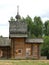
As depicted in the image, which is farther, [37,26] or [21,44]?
[37,26]


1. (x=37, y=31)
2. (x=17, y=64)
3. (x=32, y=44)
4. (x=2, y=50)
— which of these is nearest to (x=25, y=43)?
(x=32, y=44)

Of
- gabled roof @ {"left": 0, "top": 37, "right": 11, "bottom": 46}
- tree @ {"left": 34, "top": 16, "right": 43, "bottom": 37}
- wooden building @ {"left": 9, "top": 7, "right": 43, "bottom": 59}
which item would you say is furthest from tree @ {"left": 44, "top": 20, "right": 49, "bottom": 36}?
wooden building @ {"left": 9, "top": 7, "right": 43, "bottom": 59}

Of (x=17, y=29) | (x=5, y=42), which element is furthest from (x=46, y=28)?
(x=17, y=29)

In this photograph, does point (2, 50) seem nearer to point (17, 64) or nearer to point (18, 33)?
point (18, 33)

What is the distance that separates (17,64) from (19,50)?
20.7 metres

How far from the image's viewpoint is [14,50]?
48781 mm

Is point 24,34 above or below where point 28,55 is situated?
above

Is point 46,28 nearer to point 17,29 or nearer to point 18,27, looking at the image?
point 18,27

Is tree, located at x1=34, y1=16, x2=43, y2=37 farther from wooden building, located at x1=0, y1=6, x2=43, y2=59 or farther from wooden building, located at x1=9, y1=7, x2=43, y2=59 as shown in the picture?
wooden building, located at x1=9, y1=7, x2=43, y2=59

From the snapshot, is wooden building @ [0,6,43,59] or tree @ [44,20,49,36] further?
tree @ [44,20,49,36]

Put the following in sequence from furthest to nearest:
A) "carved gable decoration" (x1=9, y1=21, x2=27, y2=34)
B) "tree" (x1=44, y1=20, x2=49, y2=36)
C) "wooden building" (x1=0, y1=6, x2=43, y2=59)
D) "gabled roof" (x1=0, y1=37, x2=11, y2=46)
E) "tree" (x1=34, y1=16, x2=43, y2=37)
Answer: "tree" (x1=44, y1=20, x2=49, y2=36), "tree" (x1=34, y1=16, x2=43, y2=37), "gabled roof" (x1=0, y1=37, x2=11, y2=46), "carved gable decoration" (x1=9, y1=21, x2=27, y2=34), "wooden building" (x1=0, y1=6, x2=43, y2=59)

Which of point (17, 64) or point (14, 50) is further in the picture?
point (14, 50)

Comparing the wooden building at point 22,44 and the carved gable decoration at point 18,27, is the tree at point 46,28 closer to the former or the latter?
the carved gable decoration at point 18,27

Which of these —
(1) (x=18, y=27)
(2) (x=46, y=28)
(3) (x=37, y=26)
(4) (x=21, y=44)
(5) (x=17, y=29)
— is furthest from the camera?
(2) (x=46, y=28)
